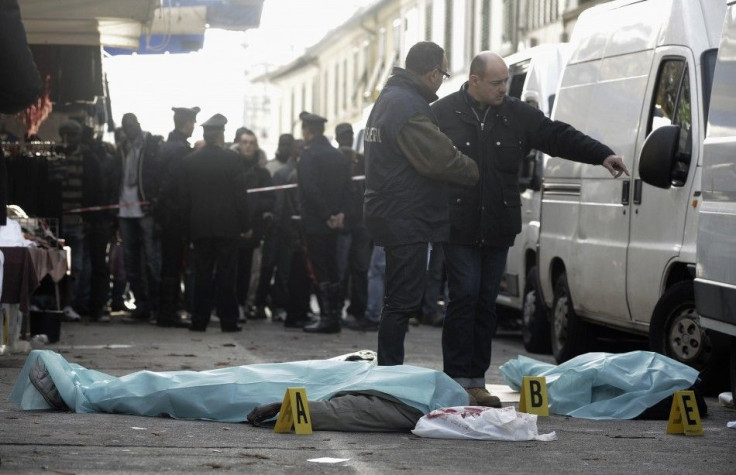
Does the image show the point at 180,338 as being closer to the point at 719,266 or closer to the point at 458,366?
the point at 458,366

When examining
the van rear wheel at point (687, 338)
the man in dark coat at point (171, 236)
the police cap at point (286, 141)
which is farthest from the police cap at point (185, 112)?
the van rear wheel at point (687, 338)

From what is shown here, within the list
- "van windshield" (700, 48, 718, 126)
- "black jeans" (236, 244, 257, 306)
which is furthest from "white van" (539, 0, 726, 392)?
"black jeans" (236, 244, 257, 306)

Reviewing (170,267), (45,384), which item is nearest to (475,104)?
(45,384)

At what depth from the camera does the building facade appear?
1211 inches

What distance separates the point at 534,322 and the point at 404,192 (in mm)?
5565

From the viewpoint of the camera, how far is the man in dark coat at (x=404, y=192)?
29.2 feet

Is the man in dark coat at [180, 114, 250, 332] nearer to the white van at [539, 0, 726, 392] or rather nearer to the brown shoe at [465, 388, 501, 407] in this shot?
the white van at [539, 0, 726, 392]

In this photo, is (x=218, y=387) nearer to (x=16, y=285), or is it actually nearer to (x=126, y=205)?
(x=16, y=285)

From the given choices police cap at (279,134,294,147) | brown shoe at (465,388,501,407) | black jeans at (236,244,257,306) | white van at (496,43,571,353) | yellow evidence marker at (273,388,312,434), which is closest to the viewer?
yellow evidence marker at (273,388,312,434)

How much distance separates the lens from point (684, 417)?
783 cm

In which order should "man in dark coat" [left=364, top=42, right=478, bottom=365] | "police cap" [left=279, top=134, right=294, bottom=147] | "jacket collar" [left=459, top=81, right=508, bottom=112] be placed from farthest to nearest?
1. "police cap" [left=279, top=134, right=294, bottom=147]
2. "jacket collar" [left=459, top=81, right=508, bottom=112]
3. "man in dark coat" [left=364, top=42, right=478, bottom=365]

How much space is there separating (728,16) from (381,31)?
40.8 meters

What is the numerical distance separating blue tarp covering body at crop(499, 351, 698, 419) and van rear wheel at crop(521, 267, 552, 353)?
5.05 m

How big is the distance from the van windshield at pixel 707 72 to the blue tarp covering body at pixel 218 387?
120 inches
